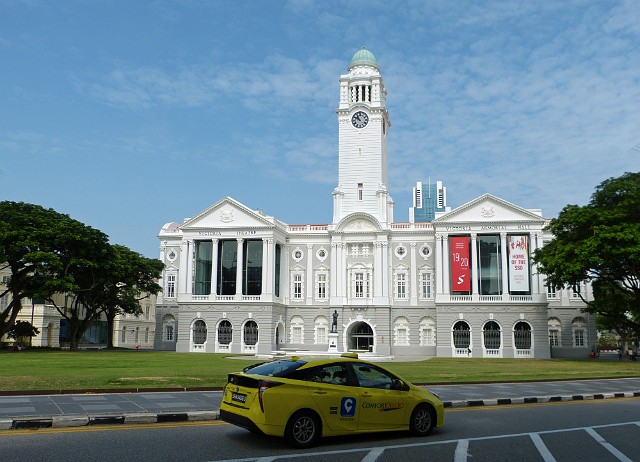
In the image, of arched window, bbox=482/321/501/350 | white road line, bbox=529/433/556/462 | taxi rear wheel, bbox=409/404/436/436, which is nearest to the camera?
Result: white road line, bbox=529/433/556/462

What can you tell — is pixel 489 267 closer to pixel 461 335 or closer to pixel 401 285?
pixel 461 335

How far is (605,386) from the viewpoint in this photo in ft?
83.4

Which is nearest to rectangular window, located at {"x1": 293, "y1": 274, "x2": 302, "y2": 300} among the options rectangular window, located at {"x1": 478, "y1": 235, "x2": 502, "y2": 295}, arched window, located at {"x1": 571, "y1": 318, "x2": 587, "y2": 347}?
rectangular window, located at {"x1": 478, "y1": 235, "x2": 502, "y2": 295}

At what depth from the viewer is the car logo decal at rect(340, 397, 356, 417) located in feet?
39.3

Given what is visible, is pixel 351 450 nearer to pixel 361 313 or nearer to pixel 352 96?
pixel 361 313

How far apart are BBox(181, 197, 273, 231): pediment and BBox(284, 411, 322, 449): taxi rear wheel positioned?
2198 inches

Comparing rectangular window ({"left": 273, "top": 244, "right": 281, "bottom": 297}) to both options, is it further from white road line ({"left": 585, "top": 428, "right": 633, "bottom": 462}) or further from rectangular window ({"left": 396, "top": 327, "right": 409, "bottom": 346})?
white road line ({"left": 585, "top": 428, "right": 633, "bottom": 462})

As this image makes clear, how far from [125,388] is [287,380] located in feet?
33.1

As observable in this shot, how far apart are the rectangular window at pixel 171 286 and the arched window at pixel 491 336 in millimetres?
34735

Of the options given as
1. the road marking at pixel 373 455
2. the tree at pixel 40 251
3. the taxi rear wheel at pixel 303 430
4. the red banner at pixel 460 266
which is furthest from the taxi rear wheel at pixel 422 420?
the red banner at pixel 460 266

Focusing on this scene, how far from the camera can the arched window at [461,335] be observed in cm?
6319

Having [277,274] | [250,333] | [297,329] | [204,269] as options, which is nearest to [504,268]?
[297,329]

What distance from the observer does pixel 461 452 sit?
11.2 m

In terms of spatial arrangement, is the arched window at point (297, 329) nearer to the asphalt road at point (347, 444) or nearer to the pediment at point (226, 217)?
the pediment at point (226, 217)
